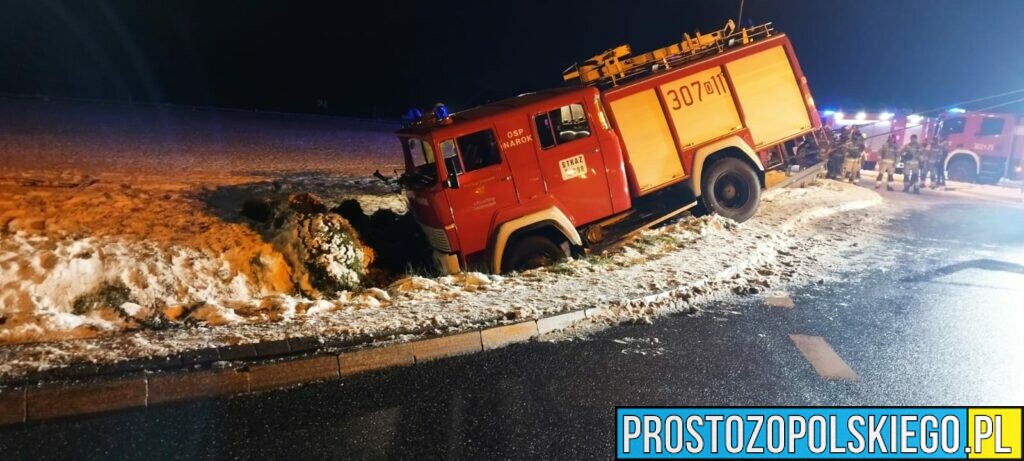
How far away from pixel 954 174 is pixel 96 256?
23.5 meters

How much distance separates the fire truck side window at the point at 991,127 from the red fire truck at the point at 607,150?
14.5 meters

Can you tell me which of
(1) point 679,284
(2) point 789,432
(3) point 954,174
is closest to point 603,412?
(2) point 789,432

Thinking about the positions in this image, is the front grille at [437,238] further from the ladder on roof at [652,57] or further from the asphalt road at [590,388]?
the ladder on roof at [652,57]

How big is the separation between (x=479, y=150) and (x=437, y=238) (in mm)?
1181

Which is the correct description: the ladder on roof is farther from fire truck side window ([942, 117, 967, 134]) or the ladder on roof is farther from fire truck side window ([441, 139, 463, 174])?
fire truck side window ([942, 117, 967, 134])

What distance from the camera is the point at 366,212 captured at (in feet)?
31.3

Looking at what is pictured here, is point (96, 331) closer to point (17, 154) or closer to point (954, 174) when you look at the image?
point (17, 154)

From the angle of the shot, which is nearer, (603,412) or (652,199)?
(603,412)

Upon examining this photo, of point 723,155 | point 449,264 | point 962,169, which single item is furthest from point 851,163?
point 449,264

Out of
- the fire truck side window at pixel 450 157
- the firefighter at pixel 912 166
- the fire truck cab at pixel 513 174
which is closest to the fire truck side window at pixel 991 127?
the firefighter at pixel 912 166

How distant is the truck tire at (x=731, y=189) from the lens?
875 centimetres

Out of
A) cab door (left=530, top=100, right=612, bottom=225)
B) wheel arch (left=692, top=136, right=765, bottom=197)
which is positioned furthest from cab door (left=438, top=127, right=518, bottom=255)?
wheel arch (left=692, top=136, right=765, bottom=197)

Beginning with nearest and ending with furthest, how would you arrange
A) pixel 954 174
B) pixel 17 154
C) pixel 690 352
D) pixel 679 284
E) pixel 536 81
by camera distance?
pixel 690 352, pixel 679 284, pixel 17 154, pixel 954 174, pixel 536 81

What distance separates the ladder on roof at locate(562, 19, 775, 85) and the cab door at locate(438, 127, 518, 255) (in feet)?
A: 7.23
